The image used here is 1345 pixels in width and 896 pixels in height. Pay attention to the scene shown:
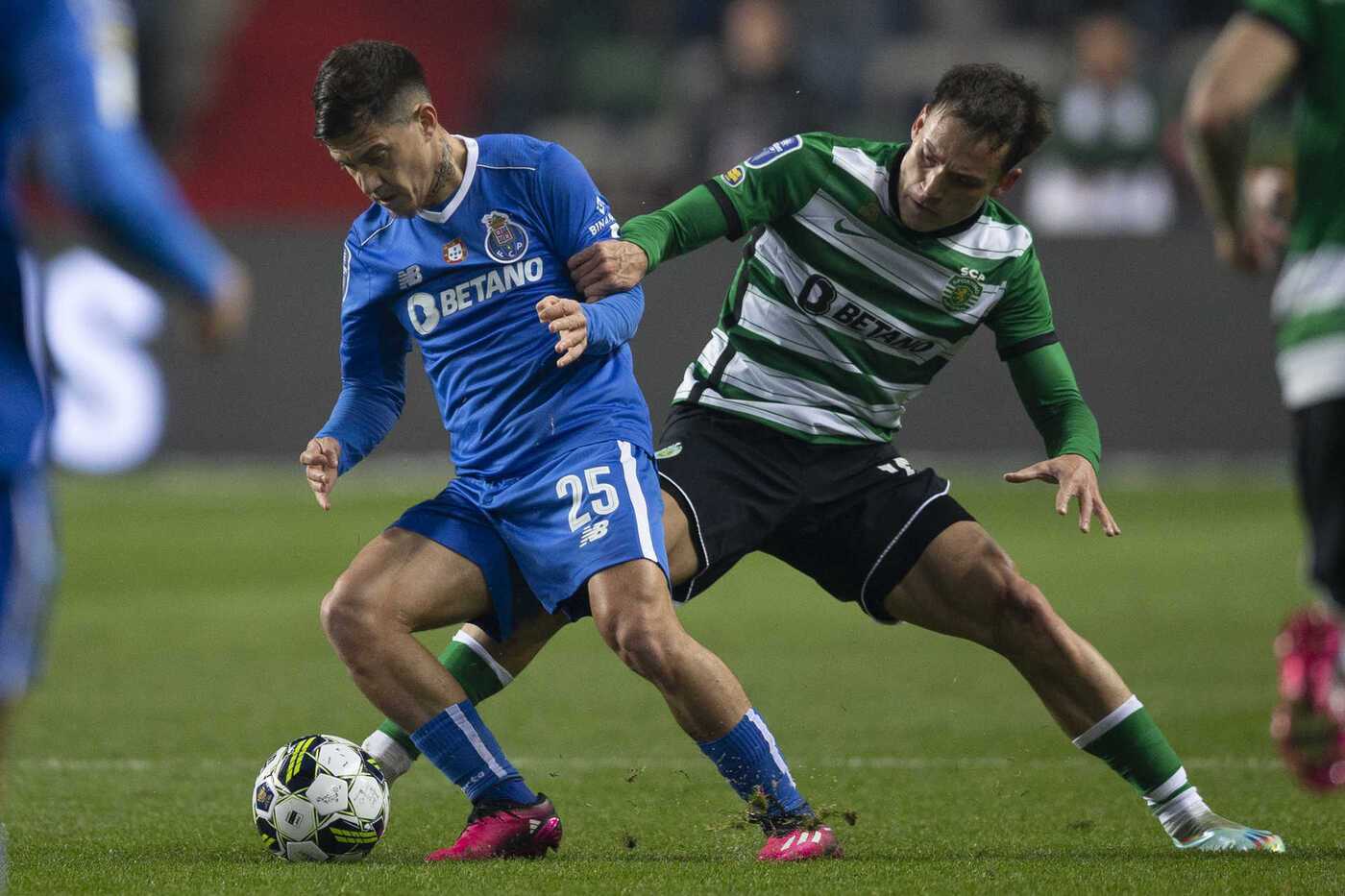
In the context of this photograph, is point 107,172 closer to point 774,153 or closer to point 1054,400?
point 774,153

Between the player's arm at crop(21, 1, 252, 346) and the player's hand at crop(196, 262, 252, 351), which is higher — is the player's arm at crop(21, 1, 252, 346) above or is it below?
above

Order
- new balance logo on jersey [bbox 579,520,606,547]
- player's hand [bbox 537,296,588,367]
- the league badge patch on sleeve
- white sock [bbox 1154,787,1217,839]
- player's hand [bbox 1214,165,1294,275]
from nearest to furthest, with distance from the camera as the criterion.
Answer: player's hand [bbox 1214,165,1294,275], player's hand [bbox 537,296,588,367], new balance logo on jersey [bbox 579,520,606,547], white sock [bbox 1154,787,1217,839], the league badge patch on sleeve

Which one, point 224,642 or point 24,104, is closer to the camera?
point 24,104

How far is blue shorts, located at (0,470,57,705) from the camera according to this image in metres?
2.62

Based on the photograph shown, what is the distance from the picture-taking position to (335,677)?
314 inches

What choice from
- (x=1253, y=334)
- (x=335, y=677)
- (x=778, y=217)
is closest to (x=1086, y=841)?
(x=778, y=217)

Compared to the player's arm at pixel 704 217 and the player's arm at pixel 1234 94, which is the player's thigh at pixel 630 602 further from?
the player's arm at pixel 1234 94

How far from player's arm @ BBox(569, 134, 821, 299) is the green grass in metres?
1.39

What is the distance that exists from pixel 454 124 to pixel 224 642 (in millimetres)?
11354

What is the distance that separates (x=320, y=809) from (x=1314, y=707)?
2.25 m

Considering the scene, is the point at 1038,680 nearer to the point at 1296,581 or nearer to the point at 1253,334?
the point at 1296,581

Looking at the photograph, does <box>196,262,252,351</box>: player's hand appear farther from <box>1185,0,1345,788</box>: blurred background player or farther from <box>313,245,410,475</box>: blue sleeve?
<box>313,245,410,475</box>: blue sleeve

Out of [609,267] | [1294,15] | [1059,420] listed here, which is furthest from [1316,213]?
[609,267]

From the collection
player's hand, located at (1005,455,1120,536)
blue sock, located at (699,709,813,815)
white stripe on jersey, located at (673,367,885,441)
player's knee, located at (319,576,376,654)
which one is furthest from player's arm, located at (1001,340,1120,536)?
player's knee, located at (319,576,376,654)
